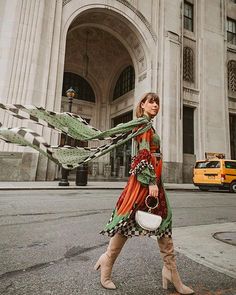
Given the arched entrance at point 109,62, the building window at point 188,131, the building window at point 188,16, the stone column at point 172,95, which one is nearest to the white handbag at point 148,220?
the stone column at point 172,95

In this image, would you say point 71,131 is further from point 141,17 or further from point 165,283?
point 141,17

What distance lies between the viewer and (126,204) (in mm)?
2129

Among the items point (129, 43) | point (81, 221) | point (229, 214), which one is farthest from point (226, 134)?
point (81, 221)

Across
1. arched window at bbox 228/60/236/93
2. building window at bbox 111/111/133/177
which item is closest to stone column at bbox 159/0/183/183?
building window at bbox 111/111/133/177

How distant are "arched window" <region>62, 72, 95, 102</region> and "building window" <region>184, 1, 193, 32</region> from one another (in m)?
11.9

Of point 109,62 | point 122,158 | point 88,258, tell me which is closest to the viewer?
point 88,258

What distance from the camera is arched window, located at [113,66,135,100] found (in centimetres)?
2511

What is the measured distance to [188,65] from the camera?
21.8 metres

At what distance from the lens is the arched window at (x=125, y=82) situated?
25.1m

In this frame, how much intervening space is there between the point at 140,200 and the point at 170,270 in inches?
26.0

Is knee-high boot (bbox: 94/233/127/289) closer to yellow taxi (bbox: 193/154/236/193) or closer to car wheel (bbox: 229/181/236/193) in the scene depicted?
yellow taxi (bbox: 193/154/236/193)

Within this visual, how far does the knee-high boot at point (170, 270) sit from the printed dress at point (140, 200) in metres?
0.09

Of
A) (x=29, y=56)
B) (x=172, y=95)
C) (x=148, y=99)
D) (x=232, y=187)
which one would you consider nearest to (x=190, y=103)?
(x=172, y=95)

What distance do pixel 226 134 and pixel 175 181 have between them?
23.2ft
